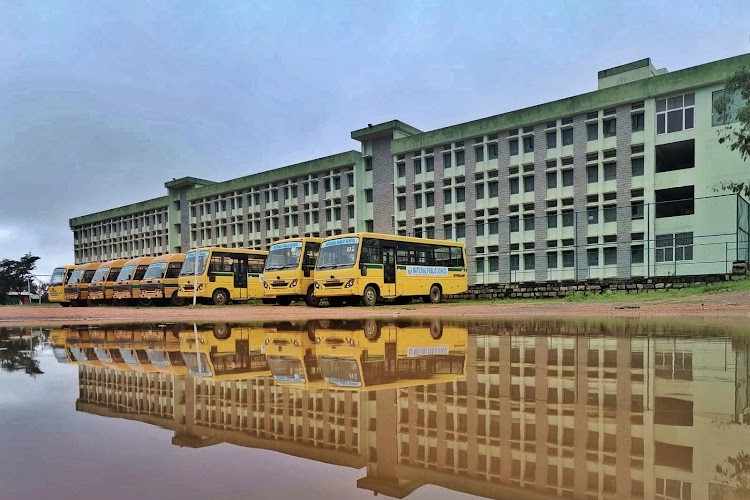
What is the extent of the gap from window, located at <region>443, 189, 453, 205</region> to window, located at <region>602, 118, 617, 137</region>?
33.1 feet

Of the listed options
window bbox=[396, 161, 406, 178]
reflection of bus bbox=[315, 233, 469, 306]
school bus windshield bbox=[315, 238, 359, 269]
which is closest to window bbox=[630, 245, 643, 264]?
reflection of bus bbox=[315, 233, 469, 306]

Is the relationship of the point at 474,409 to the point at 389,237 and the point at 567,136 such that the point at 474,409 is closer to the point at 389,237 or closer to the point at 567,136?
the point at 389,237

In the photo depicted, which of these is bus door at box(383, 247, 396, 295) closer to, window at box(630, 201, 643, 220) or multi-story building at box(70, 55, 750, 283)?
multi-story building at box(70, 55, 750, 283)

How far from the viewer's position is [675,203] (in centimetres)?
2520

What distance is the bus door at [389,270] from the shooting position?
62.8 feet

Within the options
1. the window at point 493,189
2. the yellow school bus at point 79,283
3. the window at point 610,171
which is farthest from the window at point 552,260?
the yellow school bus at point 79,283

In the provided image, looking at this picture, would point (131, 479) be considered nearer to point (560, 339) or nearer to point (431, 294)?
point (560, 339)

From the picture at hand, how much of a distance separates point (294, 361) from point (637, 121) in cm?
2846

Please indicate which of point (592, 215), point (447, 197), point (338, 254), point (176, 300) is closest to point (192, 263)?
point (176, 300)

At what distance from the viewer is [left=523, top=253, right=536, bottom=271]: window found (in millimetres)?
29078

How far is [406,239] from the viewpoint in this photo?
20.4 meters

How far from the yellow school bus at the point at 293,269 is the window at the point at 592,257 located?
1547 cm

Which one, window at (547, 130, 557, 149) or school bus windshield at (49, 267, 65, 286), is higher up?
window at (547, 130, 557, 149)

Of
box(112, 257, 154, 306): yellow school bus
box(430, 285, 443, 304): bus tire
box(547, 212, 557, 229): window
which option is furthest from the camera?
box(547, 212, 557, 229): window
